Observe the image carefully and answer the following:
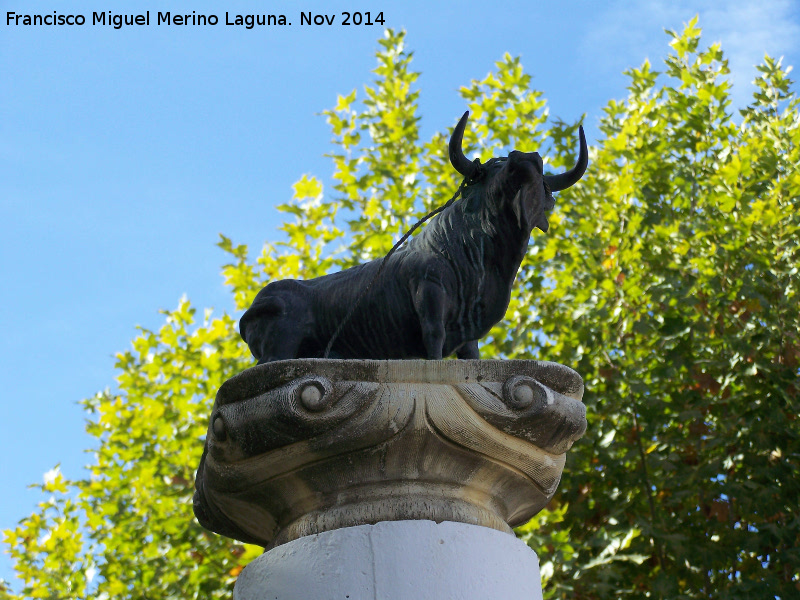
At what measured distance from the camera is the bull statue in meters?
3.06

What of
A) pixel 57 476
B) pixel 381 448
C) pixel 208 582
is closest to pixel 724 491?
pixel 208 582

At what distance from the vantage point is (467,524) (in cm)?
270

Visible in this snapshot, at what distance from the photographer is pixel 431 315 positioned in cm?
299

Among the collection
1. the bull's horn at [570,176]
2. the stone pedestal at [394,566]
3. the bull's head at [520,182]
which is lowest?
the stone pedestal at [394,566]

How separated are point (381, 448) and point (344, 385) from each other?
209 millimetres

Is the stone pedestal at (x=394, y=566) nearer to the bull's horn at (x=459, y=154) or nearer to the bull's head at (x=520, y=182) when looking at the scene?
the bull's head at (x=520, y=182)

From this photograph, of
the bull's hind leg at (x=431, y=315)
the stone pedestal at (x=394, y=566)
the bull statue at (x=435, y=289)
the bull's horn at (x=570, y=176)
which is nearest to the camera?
the stone pedestal at (x=394, y=566)

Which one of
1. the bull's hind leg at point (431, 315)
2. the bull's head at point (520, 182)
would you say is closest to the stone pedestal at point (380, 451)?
the bull's hind leg at point (431, 315)

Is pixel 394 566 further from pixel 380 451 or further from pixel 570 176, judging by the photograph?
pixel 570 176

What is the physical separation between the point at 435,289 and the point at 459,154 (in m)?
0.50

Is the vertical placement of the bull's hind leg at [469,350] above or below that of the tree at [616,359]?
below

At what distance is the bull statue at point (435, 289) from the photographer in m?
3.06

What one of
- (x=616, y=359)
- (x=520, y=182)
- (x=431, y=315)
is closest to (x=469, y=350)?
(x=431, y=315)

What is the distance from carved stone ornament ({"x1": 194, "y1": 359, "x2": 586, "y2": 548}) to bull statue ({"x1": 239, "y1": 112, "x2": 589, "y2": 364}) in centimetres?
30
